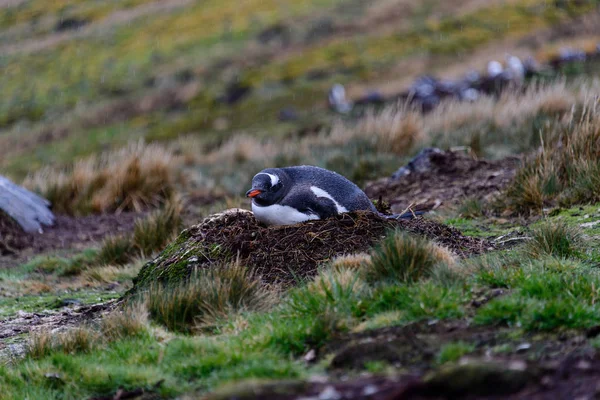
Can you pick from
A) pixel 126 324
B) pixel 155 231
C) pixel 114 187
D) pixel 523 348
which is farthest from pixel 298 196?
pixel 114 187

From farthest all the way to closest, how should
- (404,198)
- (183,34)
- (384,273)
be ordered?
(183,34) < (404,198) < (384,273)

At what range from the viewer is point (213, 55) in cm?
5378

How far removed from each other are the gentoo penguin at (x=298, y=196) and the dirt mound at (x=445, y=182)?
10.1 feet

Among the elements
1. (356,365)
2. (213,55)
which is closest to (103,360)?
(356,365)

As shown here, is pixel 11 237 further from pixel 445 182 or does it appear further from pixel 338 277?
pixel 338 277

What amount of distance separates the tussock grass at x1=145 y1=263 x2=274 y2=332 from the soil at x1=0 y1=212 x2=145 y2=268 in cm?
573

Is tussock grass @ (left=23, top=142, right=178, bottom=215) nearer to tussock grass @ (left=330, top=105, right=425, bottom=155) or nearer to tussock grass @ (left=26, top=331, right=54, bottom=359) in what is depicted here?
tussock grass @ (left=330, top=105, right=425, bottom=155)

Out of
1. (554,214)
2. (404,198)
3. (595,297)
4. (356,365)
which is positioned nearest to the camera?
(356,365)

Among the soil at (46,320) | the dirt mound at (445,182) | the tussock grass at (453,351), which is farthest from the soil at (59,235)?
the tussock grass at (453,351)

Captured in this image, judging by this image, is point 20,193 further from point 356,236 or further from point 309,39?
point 309,39

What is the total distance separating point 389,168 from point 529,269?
792 cm

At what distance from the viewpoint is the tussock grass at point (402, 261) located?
554 centimetres

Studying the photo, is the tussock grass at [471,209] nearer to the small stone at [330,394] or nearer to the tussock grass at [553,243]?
the tussock grass at [553,243]

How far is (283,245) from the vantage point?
271 inches
